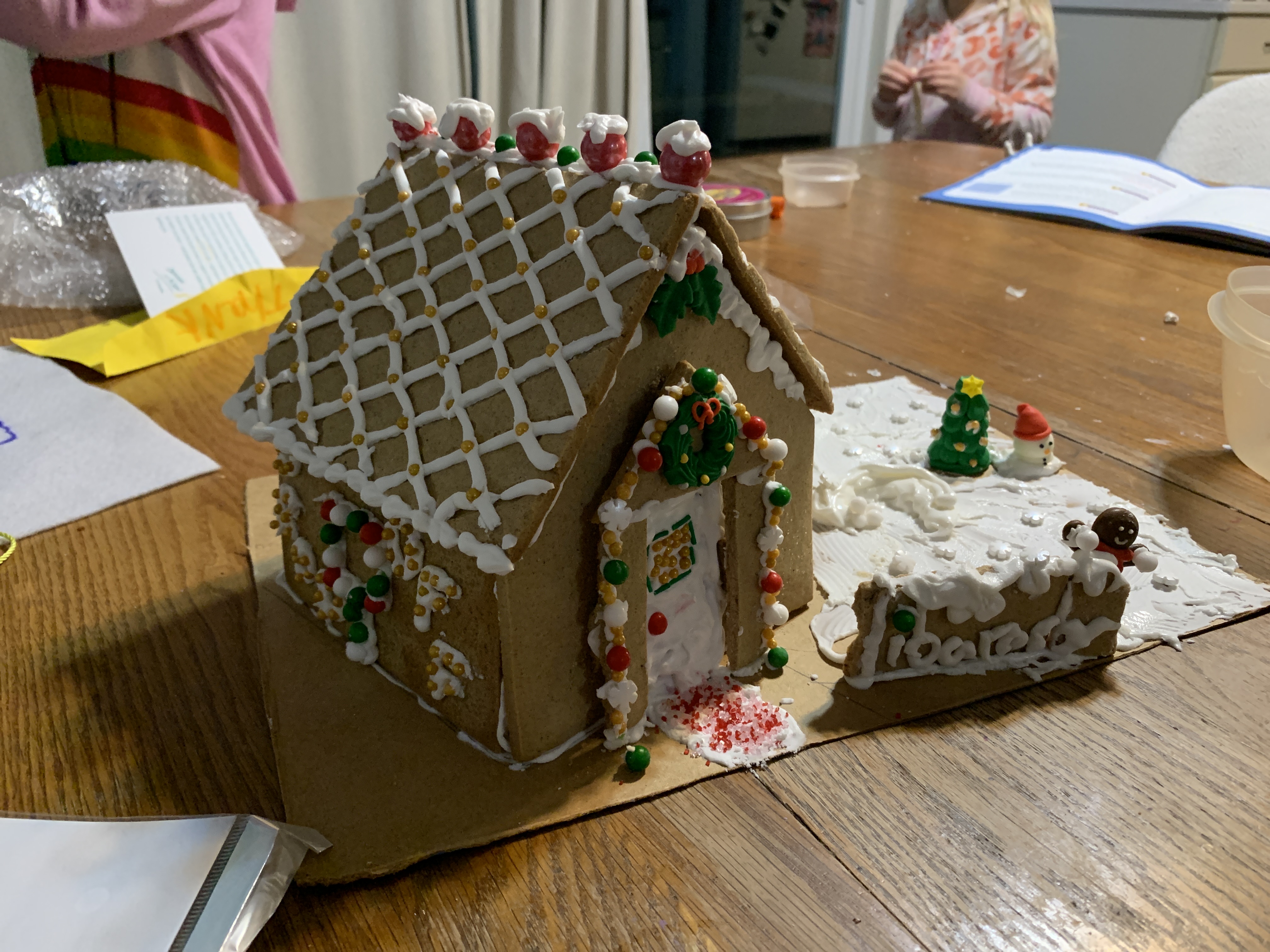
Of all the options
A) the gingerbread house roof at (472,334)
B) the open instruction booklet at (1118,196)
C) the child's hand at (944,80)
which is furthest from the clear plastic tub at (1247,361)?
the child's hand at (944,80)

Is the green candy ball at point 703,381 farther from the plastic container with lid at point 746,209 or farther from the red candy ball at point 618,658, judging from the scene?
the plastic container with lid at point 746,209

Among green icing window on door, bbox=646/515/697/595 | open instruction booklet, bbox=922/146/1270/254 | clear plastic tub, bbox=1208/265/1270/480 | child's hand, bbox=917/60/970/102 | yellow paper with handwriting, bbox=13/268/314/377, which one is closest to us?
green icing window on door, bbox=646/515/697/595

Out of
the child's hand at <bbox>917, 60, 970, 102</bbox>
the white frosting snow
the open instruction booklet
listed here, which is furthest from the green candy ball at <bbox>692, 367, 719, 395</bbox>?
the child's hand at <bbox>917, 60, 970, 102</bbox>

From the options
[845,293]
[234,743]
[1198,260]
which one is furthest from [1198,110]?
[234,743]

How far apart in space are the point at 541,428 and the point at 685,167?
0.20m

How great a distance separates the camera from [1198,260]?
5.57ft

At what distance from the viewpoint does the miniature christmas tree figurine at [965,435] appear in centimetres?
109

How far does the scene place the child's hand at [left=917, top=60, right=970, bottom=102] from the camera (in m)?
2.69

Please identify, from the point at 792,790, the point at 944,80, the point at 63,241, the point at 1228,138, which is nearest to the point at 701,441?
the point at 792,790

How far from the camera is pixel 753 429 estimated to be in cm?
72

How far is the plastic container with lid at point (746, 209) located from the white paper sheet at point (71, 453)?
1.12m

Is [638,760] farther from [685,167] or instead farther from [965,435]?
[965,435]

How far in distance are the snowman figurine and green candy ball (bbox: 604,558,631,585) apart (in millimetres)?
624

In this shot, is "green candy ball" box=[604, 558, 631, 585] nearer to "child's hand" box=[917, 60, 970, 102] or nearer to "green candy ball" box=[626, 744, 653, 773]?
"green candy ball" box=[626, 744, 653, 773]
